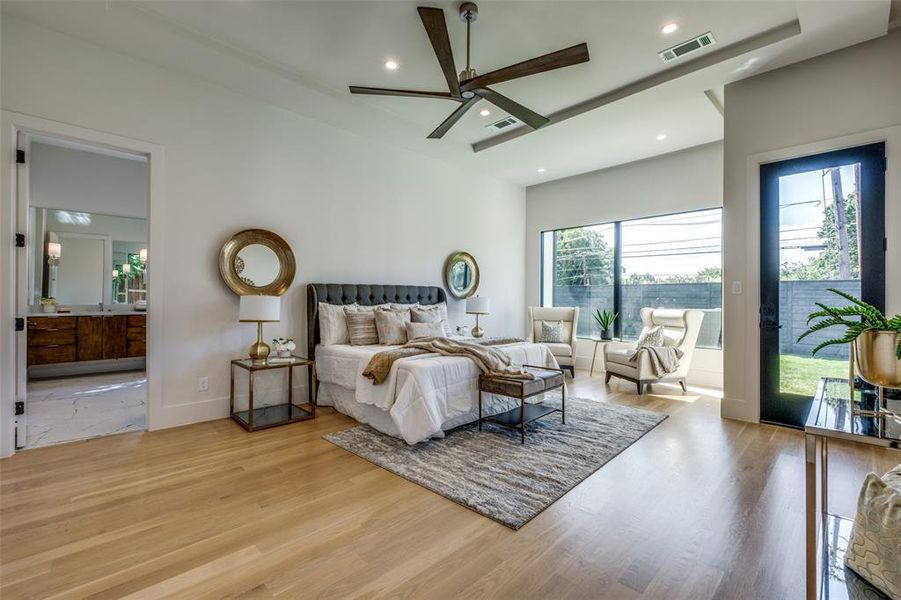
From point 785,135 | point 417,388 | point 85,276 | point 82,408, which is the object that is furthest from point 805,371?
point 85,276

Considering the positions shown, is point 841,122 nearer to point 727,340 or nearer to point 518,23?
point 727,340

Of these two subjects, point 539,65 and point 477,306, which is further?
point 477,306

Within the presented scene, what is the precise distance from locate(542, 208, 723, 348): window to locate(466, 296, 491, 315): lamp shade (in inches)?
77.0

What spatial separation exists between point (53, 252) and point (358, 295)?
4.83 metres

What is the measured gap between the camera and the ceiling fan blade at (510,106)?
2984mm

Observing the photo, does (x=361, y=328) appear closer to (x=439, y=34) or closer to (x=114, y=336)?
(x=439, y=34)

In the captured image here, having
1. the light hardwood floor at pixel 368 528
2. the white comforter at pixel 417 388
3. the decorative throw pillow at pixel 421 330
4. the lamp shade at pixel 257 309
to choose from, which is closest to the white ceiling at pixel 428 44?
the lamp shade at pixel 257 309

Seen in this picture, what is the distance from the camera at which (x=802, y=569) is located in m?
1.66

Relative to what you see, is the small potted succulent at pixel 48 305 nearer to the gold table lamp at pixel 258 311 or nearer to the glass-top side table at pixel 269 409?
the glass-top side table at pixel 269 409

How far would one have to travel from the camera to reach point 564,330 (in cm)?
610

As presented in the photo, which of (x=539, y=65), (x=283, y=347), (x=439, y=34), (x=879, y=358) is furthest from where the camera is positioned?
(x=283, y=347)

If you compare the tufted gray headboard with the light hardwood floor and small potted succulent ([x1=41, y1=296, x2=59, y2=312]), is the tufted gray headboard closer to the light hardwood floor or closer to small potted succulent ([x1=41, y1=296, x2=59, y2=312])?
the light hardwood floor

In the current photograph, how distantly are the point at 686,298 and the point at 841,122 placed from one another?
276 centimetres

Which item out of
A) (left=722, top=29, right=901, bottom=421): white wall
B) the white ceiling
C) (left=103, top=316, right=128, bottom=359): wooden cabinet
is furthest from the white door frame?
(left=722, top=29, right=901, bottom=421): white wall
